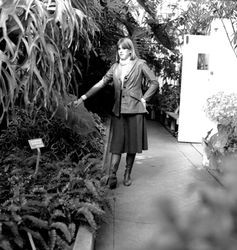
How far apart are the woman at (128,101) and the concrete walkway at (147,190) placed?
0.37 m

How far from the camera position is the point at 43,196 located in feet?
11.6

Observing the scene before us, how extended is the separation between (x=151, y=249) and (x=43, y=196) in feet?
9.37

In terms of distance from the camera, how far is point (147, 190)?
4973 mm

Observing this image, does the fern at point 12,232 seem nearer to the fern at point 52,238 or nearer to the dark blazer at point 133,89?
the fern at point 52,238

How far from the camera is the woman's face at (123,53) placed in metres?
4.86

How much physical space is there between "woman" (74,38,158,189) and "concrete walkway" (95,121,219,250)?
0.37m

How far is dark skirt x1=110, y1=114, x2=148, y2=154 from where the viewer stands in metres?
5.03

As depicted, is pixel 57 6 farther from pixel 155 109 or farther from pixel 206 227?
pixel 155 109

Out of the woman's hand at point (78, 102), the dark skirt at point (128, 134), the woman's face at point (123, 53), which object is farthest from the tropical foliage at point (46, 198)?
the woman's face at point (123, 53)

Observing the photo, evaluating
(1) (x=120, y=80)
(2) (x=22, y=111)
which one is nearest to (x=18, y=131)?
(2) (x=22, y=111)

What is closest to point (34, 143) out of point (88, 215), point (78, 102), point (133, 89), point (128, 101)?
point (88, 215)

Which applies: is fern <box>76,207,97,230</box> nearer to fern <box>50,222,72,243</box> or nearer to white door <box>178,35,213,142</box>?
fern <box>50,222,72,243</box>

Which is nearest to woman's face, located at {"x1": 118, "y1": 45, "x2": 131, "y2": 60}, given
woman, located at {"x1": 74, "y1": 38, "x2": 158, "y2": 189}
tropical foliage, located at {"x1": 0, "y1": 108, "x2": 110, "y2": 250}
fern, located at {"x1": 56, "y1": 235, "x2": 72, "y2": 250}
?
woman, located at {"x1": 74, "y1": 38, "x2": 158, "y2": 189}

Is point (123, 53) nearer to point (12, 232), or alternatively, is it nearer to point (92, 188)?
point (92, 188)
